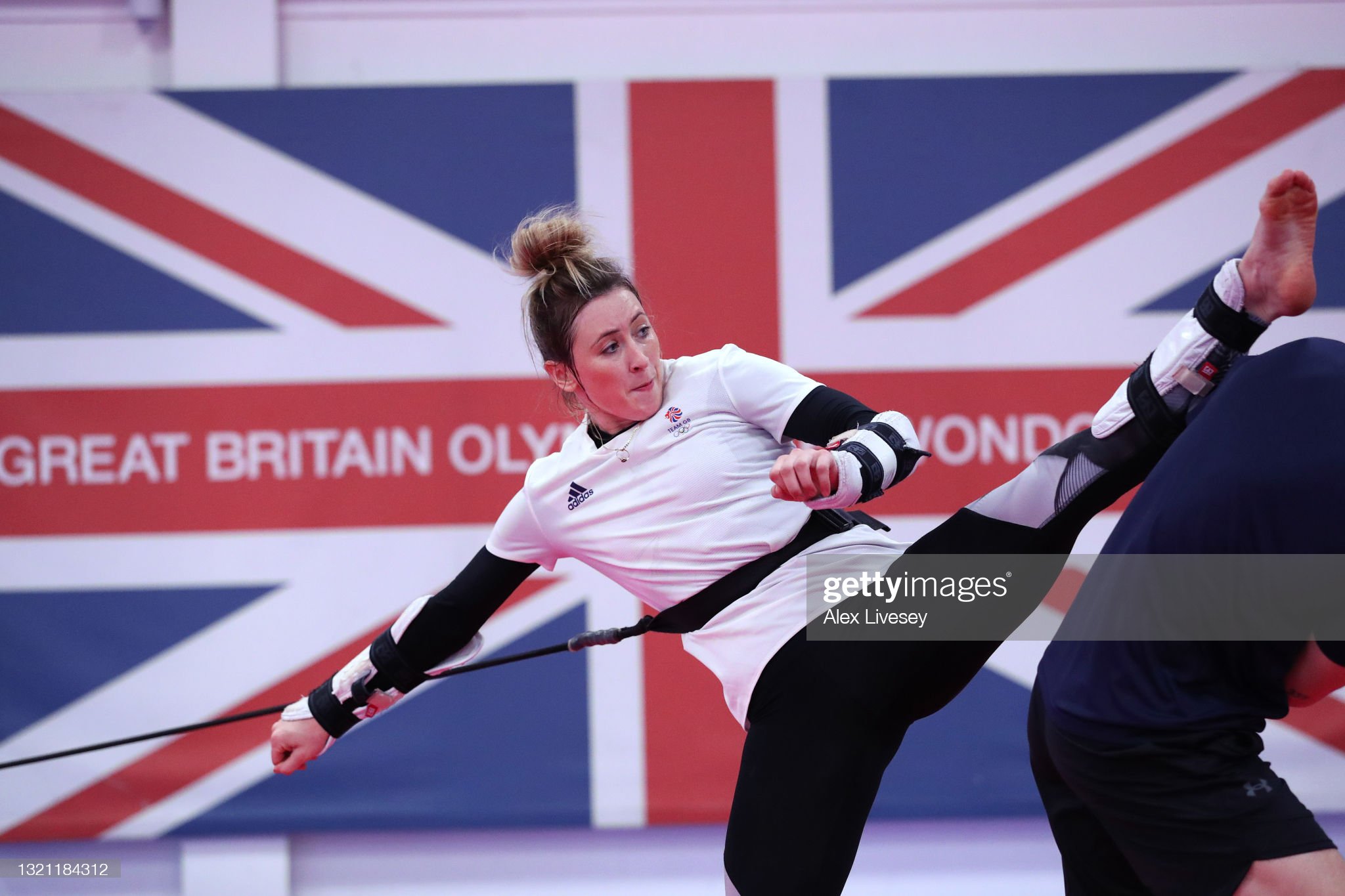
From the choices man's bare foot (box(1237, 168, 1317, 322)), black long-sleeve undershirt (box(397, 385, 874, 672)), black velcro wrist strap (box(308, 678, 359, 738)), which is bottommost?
black velcro wrist strap (box(308, 678, 359, 738))

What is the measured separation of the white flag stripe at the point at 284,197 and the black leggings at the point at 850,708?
162cm

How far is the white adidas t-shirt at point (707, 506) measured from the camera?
5.12ft

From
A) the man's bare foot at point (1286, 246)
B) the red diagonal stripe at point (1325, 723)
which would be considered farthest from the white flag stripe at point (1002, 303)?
the man's bare foot at point (1286, 246)

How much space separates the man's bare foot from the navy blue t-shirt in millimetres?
133

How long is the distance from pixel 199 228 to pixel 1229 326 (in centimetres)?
252

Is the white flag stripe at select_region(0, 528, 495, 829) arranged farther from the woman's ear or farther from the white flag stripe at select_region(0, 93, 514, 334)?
the woman's ear

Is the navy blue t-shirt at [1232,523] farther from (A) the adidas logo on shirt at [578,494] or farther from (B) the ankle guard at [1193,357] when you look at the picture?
(A) the adidas logo on shirt at [578,494]

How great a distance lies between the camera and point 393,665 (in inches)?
69.1

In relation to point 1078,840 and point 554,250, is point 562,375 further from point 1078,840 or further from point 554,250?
point 1078,840

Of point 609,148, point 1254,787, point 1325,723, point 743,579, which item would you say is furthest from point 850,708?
point 1325,723

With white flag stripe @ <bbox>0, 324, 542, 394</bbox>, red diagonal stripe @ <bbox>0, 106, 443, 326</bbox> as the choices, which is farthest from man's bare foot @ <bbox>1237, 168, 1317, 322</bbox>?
red diagonal stripe @ <bbox>0, 106, 443, 326</bbox>

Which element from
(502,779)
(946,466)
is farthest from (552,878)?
(946,466)

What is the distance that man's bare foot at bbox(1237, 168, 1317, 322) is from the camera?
1277 millimetres

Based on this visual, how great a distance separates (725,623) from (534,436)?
Result: 4.38 ft
